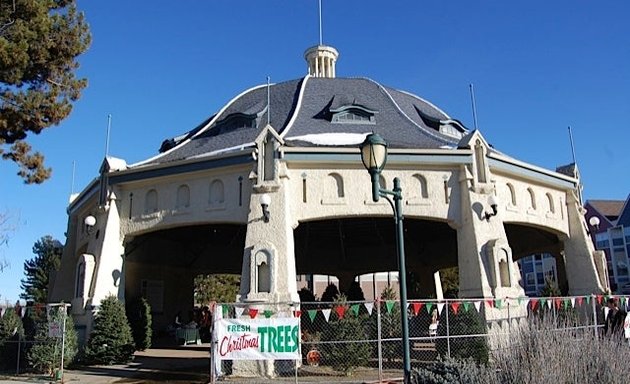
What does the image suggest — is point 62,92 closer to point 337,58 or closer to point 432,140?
point 432,140

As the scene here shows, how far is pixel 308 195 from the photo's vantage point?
17.0m

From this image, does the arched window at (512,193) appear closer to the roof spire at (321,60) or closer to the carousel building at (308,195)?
the carousel building at (308,195)

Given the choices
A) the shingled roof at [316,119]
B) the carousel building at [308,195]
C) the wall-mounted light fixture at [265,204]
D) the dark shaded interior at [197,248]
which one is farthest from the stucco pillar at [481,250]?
the dark shaded interior at [197,248]

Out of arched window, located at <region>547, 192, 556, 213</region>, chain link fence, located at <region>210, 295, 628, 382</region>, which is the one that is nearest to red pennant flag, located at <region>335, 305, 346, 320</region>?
chain link fence, located at <region>210, 295, 628, 382</region>

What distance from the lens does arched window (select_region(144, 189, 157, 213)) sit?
18859 mm

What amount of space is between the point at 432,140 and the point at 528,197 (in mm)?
4205

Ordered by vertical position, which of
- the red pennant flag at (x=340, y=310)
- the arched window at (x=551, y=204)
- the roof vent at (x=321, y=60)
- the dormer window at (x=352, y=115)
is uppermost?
the roof vent at (x=321, y=60)

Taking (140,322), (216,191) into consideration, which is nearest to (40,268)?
(140,322)

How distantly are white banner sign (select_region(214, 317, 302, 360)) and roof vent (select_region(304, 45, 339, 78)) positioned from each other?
736 inches

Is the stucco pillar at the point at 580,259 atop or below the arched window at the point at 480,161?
below

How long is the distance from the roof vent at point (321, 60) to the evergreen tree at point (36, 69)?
15274 millimetres

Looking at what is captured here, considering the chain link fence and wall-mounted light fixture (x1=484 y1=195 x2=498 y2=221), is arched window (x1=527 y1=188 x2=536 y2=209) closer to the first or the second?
wall-mounted light fixture (x1=484 y1=195 x2=498 y2=221)

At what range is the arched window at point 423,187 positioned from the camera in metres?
17.5

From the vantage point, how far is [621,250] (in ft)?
202
